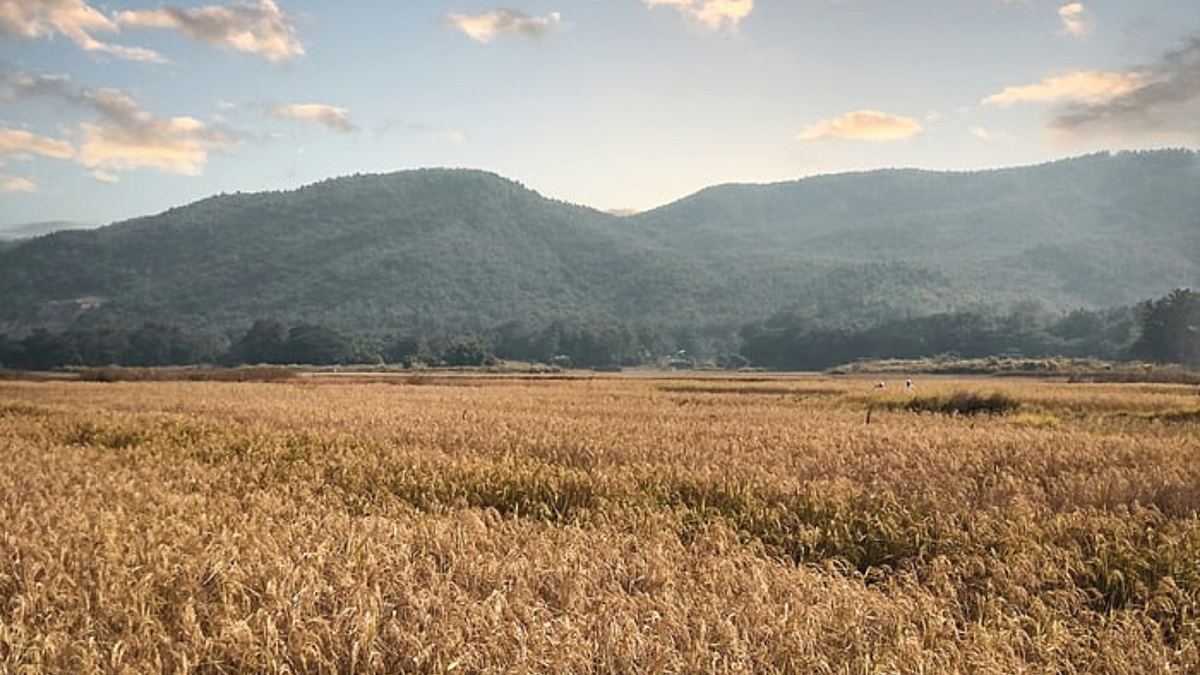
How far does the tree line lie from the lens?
14012cm

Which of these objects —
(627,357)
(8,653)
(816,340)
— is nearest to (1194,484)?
(8,653)

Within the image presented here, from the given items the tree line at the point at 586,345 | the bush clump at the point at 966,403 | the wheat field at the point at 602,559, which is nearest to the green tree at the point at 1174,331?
the tree line at the point at 586,345

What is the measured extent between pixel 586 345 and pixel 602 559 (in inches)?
6479

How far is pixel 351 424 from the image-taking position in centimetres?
1997

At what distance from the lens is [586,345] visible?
562 ft

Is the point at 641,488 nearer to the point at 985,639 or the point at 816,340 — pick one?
the point at 985,639

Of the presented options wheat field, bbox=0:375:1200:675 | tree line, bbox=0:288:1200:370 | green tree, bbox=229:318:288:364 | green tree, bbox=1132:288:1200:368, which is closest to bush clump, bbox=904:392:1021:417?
wheat field, bbox=0:375:1200:675

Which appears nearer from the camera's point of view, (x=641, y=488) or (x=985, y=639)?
(x=985, y=639)

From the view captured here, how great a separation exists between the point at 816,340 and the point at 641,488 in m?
151

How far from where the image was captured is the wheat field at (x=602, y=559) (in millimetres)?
4805

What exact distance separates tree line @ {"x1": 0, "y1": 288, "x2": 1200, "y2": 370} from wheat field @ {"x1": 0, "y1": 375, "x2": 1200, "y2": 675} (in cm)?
12068

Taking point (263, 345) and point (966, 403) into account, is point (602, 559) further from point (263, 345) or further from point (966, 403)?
point (263, 345)

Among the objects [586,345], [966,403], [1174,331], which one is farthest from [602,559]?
[586,345]

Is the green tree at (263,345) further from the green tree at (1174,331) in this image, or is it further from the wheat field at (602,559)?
the wheat field at (602,559)
